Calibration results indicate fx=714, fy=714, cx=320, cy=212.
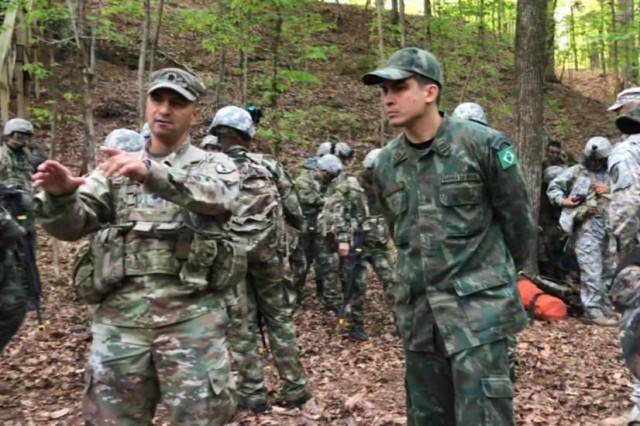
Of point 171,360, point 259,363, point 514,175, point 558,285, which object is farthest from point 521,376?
point 171,360

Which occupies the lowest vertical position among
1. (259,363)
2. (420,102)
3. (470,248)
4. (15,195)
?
(259,363)

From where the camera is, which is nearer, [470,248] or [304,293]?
[470,248]

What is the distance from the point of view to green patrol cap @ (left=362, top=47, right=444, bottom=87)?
3387mm

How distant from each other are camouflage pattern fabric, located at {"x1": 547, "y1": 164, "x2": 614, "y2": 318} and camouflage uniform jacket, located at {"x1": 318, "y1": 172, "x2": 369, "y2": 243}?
9.76 feet

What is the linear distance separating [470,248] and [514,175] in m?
0.41

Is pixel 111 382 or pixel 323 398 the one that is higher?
pixel 111 382

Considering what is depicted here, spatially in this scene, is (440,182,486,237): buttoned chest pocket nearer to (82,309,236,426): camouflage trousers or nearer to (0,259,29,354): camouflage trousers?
(82,309,236,426): camouflage trousers

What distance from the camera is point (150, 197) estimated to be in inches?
135

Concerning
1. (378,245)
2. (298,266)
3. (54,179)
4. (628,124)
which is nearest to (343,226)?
(378,245)

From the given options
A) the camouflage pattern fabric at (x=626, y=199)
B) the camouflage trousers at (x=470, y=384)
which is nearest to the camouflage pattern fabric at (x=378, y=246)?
the camouflage pattern fabric at (x=626, y=199)

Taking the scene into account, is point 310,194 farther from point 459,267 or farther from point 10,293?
point 459,267

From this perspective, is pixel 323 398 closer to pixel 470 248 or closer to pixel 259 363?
pixel 259 363

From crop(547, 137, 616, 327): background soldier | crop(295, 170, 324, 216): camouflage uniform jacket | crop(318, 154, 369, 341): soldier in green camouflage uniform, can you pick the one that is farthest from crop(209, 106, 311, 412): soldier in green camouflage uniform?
crop(547, 137, 616, 327): background soldier

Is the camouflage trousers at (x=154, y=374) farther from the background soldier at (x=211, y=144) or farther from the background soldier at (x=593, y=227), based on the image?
the background soldier at (x=593, y=227)
